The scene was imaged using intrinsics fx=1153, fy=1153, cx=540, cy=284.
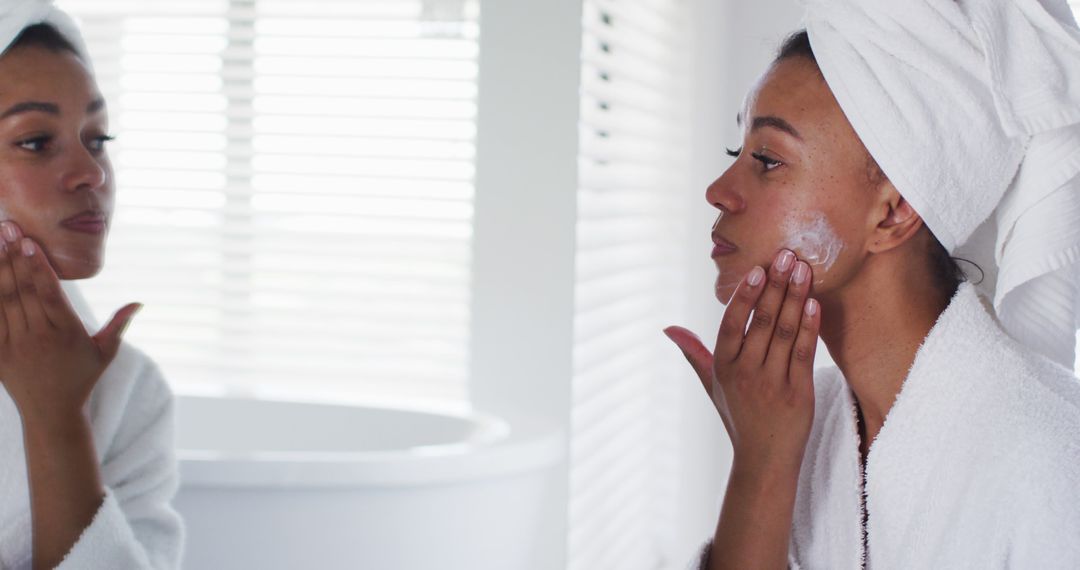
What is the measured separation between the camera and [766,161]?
1.21 m

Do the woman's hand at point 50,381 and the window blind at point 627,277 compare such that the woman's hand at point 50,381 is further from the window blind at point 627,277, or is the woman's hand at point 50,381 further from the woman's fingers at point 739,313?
the window blind at point 627,277

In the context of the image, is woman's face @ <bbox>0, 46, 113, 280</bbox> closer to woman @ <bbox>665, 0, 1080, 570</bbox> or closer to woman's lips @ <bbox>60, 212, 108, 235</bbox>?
woman's lips @ <bbox>60, 212, 108, 235</bbox>

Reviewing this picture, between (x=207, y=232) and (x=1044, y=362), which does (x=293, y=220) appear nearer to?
(x=207, y=232)

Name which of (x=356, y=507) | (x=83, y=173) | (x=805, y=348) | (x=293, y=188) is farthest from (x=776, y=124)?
(x=293, y=188)

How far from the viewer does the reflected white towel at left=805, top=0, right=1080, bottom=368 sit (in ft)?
3.67

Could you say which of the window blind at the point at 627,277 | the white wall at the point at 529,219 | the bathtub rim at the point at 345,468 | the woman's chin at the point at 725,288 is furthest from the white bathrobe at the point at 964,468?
the window blind at the point at 627,277

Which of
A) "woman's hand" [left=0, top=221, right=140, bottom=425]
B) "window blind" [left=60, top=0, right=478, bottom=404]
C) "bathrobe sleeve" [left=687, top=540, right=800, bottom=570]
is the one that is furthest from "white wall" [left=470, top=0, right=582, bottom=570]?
"woman's hand" [left=0, top=221, right=140, bottom=425]

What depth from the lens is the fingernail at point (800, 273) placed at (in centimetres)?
116

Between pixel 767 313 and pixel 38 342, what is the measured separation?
738mm

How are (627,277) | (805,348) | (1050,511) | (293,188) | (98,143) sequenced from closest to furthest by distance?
(1050,511)
(805,348)
(98,143)
(627,277)
(293,188)

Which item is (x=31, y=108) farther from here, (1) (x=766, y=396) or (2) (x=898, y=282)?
(2) (x=898, y=282)

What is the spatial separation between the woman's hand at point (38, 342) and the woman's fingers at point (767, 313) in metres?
0.68

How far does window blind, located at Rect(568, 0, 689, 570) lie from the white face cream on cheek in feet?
3.38

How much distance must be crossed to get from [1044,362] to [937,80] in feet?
1.01
